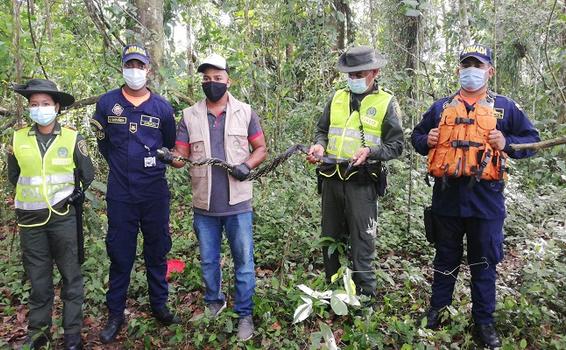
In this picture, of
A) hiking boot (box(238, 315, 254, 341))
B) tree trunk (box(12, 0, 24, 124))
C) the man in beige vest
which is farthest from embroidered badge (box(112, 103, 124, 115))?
hiking boot (box(238, 315, 254, 341))

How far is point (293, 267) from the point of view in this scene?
15.3ft

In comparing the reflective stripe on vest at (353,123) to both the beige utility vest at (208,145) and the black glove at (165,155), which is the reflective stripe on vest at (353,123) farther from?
the black glove at (165,155)

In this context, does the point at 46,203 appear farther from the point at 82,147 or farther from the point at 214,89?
the point at 214,89

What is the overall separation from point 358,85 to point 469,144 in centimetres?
98

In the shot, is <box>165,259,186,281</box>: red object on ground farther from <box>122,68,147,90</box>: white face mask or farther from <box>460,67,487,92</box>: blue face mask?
<box>460,67,487,92</box>: blue face mask

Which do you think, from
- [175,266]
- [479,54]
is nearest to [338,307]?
[479,54]

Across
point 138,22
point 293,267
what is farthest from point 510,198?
point 138,22

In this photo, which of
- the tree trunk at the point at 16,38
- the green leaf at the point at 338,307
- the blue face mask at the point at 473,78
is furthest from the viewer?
the tree trunk at the point at 16,38

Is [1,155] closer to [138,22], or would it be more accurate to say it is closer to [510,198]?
[138,22]

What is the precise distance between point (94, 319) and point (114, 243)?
0.85m

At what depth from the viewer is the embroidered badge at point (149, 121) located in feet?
11.6

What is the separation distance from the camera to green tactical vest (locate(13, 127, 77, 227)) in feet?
10.8

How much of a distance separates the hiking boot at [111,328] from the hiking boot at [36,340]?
0.40 metres

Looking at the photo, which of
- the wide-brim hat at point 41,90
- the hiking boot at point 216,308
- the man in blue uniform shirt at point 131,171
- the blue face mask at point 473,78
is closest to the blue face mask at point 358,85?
the blue face mask at point 473,78
